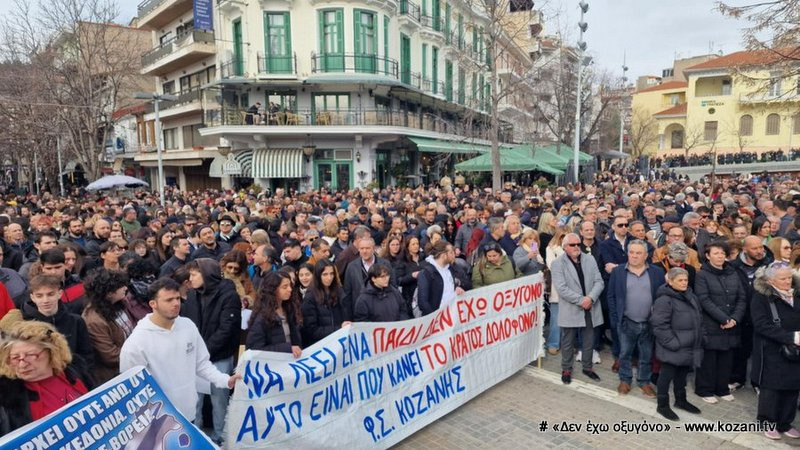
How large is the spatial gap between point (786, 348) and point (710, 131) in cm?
5620

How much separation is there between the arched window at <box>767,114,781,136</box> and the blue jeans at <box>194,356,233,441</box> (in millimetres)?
58880

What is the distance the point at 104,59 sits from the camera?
2620cm

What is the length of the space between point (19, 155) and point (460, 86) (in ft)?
106

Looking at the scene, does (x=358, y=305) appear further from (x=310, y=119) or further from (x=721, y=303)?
(x=310, y=119)

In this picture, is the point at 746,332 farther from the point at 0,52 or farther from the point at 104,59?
the point at 0,52

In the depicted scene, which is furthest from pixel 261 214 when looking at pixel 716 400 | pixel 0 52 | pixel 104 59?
pixel 0 52

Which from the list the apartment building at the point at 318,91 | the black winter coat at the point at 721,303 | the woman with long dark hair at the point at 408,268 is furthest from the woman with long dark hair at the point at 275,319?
the apartment building at the point at 318,91

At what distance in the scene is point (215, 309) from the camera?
4684mm

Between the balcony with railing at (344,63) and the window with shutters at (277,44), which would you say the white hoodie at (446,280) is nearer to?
the balcony with railing at (344,63)

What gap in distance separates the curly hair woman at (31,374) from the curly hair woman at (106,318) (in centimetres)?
91

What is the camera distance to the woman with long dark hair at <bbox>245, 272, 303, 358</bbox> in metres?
4.33

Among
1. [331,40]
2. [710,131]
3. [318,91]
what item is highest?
[331,40]

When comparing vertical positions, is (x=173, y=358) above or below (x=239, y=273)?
below

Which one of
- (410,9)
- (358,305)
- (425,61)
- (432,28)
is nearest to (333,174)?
(425,61)
